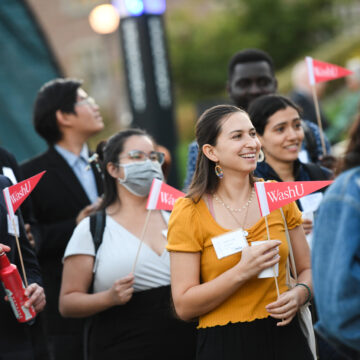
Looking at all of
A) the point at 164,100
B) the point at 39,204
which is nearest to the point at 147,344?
the point at 39,204

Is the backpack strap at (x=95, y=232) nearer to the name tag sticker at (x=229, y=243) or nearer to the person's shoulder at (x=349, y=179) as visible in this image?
the name tag sticker at (x=229, y=243)

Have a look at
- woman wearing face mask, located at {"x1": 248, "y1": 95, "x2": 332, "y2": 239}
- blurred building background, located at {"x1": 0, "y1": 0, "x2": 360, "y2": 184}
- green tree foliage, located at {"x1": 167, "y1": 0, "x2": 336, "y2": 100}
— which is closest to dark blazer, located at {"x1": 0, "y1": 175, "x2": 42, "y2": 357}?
woman wearing face mask, located at {"x1": 248, "y1": 95, "x2": 332, "y2": 239}

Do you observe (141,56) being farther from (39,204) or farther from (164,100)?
(39,204)

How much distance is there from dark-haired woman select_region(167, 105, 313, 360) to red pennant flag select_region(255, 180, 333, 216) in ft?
0.38

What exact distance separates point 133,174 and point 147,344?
1001mm

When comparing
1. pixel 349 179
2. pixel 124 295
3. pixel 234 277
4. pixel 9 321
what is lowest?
pixel 124 295

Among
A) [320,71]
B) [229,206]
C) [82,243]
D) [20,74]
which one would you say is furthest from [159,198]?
[20,74]

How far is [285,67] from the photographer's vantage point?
2447cm

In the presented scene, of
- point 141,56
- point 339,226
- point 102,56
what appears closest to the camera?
point 339,226

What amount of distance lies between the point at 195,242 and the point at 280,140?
4.48ft

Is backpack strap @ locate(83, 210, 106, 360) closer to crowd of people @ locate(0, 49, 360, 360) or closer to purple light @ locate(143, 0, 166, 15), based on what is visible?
crowd of people @ locate(0, 49, 360, 360)

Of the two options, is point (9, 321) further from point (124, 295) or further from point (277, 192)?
point (277, 192)

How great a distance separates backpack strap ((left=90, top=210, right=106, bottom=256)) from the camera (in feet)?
11.8

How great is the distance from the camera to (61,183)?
4492mm
